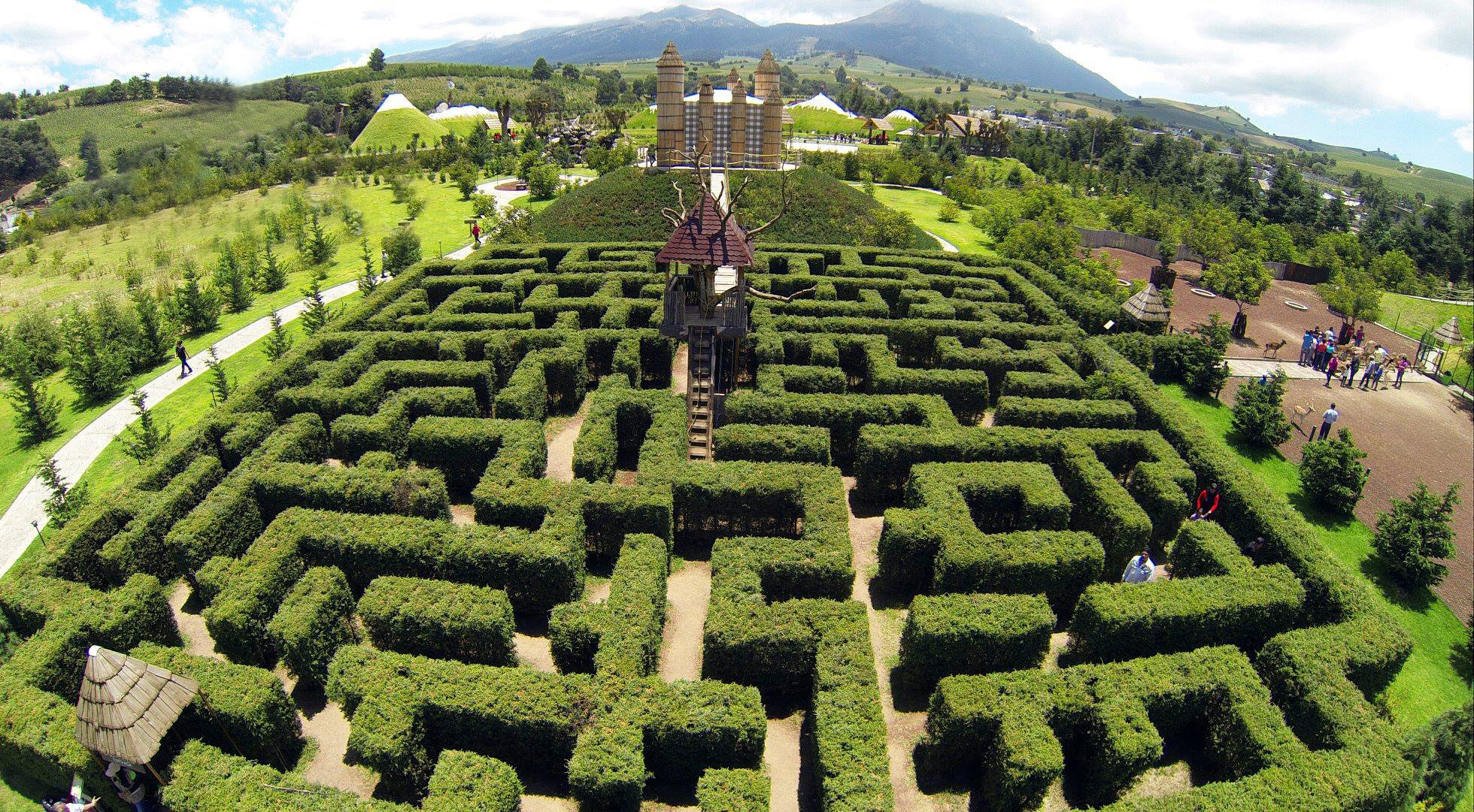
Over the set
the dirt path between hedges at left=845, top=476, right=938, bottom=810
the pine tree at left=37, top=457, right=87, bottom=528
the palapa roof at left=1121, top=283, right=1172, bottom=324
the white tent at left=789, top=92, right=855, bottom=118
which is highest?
the white tent at left=789, top=92, right=855, bottom=118

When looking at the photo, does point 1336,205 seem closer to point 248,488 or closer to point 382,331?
point 382,331

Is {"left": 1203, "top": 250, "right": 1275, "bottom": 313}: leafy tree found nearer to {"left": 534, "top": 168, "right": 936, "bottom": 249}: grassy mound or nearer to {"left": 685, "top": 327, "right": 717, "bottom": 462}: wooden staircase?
{"left": 534, "top": 168, "right": 936, "bottom": 249}: grassy mound

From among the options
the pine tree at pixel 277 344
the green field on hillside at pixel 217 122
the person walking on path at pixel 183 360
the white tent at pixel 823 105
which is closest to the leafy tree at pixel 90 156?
the green field on hillside at pixel 217 122

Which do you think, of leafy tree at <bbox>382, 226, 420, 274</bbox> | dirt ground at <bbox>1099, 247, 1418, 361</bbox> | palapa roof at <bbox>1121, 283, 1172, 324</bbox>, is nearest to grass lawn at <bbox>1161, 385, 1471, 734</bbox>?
palapa roof at <bbox>1121, 283, 1172, 324</bbox>

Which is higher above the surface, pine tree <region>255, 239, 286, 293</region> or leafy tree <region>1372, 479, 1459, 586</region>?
pine tree <region>255, 239, 286, 293</region>

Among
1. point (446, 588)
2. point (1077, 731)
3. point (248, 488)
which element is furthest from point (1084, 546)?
point (248, 488)

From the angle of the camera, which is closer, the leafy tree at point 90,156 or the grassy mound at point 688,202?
the grassy mound at point 688,202

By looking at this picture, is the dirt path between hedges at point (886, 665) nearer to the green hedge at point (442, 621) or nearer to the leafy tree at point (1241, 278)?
the green hedge at point (442, 621)
